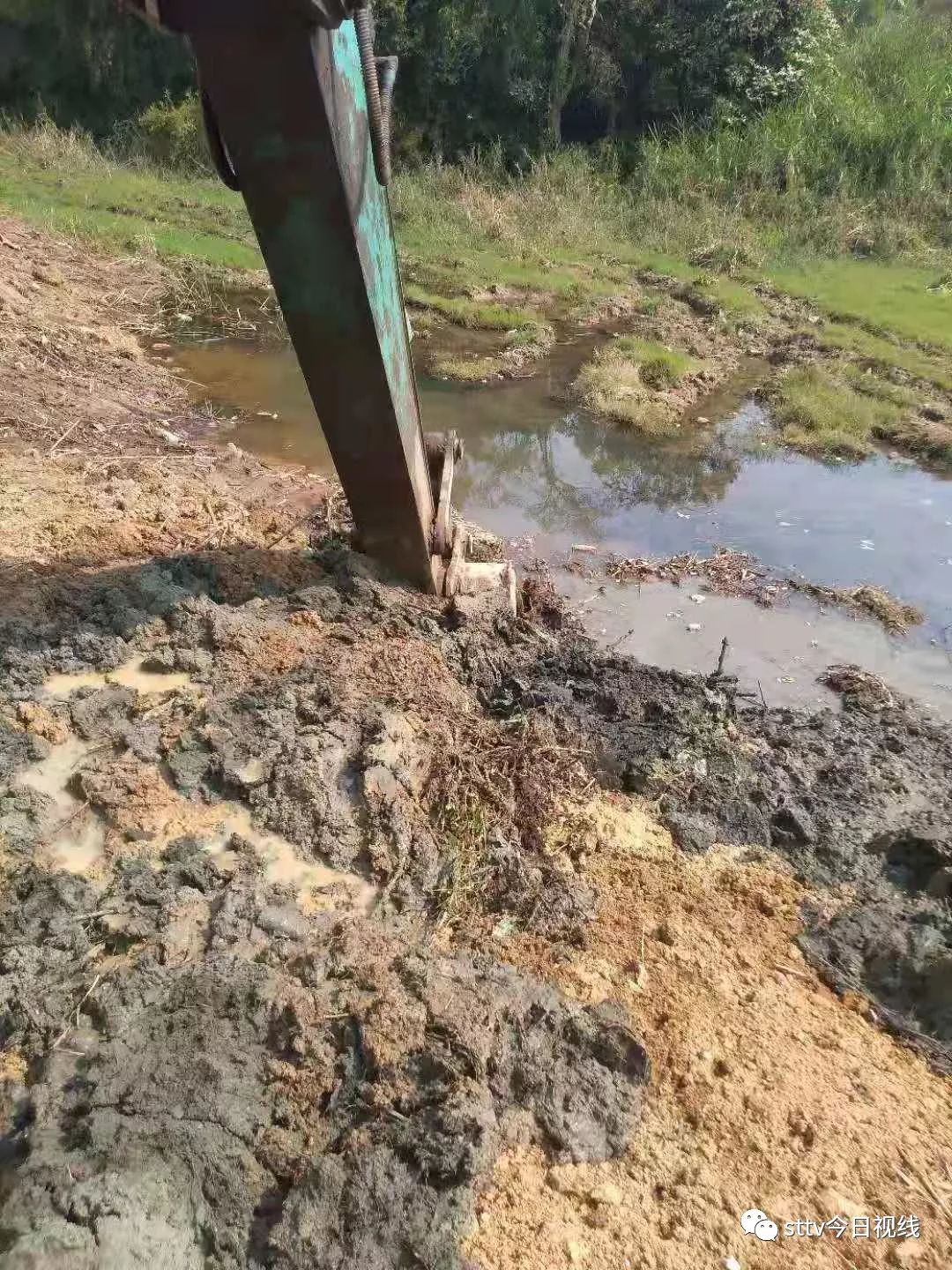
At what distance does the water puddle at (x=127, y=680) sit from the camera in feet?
11.1

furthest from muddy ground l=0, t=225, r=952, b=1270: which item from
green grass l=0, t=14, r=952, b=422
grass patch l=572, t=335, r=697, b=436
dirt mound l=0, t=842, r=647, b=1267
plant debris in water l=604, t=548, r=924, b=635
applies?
green grass l=0, t=14, r=952, b=422

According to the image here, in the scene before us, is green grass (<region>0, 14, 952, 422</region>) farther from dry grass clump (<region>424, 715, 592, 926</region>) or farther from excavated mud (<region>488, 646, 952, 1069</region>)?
dry grass clump (<region>424, 715, 592, 926</region>)

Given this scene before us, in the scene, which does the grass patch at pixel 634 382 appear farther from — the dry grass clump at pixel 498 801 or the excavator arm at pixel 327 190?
the dry grass clump at pixel 498 801

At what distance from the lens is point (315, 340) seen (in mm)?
2869

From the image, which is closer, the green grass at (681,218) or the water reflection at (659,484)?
the water reflection at (659,484)

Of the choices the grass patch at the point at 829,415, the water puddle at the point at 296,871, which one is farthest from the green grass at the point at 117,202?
the water puddle at the point at 296,871

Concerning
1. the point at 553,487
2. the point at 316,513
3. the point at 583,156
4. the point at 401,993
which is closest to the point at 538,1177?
the point at 401,993

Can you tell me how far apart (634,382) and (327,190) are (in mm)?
6249

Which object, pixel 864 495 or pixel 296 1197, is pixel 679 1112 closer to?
pixel 296 1197

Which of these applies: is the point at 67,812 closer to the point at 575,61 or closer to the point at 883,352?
the point at 883,352

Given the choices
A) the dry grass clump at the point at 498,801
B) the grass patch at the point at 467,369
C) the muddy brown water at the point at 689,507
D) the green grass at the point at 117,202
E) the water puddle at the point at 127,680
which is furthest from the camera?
the green grass at the point at 117,202

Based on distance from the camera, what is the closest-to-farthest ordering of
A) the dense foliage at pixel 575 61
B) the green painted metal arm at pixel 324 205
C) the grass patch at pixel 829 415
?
the green painted metal arm at pixel 324 205, the grass patch at pixel 829 415, the dense foliage at pixel 575 61

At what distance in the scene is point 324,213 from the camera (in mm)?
2498

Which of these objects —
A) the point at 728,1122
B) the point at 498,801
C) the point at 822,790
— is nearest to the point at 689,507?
the point at 822,790
